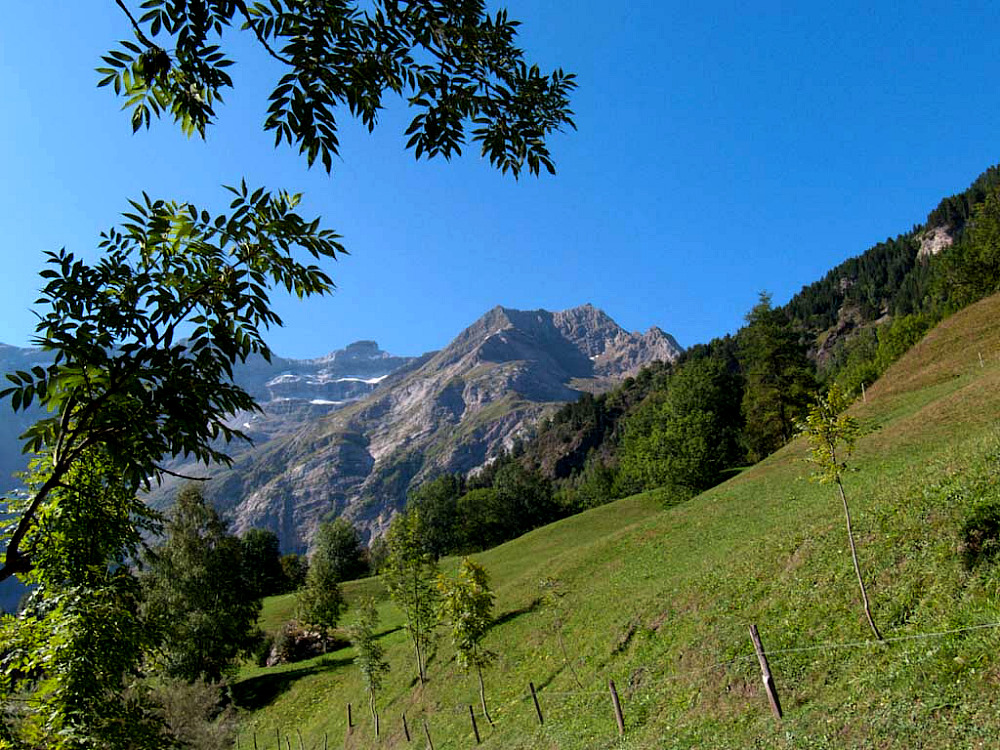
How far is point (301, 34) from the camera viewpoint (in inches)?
143

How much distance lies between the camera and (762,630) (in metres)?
15.5

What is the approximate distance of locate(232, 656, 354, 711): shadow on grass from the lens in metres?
40.2

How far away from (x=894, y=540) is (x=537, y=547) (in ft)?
152

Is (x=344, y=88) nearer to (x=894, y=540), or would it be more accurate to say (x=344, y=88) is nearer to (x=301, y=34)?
(x=301, y=34)

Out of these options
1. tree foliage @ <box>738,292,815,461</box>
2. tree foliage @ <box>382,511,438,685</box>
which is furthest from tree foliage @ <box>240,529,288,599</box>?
tree foliage @ <box>738,292,815,461</box>

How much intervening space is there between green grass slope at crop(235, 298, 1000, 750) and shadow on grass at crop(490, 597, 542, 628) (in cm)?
15

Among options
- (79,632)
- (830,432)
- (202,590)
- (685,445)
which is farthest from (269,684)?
(830,432)

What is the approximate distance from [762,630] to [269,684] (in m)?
40.4

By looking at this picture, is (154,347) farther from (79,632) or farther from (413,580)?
(413,580)

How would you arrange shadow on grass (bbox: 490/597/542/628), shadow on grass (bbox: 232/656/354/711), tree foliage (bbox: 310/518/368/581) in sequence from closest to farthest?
shadow on grass (bbox: 490/597/542/628) → shadow on grass (bbox: 232/656/354/711) → tree foliage (bbox: 310/518/368/581)

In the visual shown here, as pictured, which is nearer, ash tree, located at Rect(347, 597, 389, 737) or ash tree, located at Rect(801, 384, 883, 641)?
ash tree, located at Rect(801, 384, 883, 641)

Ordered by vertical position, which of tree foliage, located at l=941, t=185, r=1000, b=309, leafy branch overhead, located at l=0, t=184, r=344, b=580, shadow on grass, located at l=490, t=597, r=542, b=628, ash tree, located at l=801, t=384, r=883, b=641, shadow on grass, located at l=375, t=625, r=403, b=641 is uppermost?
tree foliage, located at l=941, t=185, r=1000, b=309

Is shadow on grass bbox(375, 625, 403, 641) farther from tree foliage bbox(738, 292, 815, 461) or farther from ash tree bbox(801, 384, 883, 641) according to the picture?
tree foliage bbox(738, 292, 815, 461)

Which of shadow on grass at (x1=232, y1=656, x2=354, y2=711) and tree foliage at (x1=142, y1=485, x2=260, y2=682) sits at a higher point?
tree foliage at (x1=142, y1=485, x2=260, y2=682)
